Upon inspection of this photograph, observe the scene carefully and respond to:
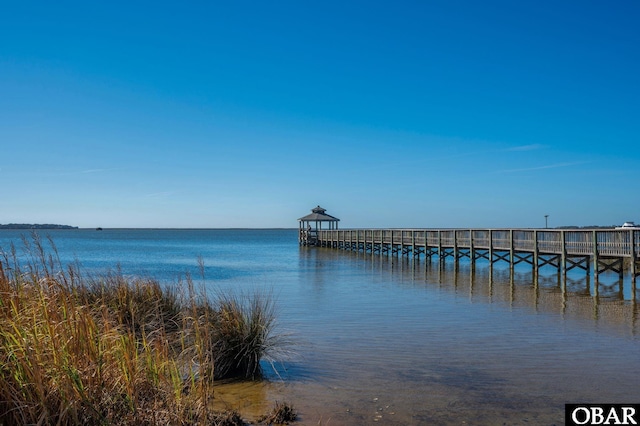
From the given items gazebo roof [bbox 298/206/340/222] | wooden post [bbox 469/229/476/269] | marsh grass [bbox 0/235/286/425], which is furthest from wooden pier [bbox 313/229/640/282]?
marsh grass [bbox 0/235/286/425]

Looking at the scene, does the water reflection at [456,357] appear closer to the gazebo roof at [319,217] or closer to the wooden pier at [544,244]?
the wooden pier at [544,244]

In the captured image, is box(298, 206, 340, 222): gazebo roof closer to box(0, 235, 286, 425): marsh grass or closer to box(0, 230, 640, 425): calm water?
box(0, 230, 640, 425): calm water

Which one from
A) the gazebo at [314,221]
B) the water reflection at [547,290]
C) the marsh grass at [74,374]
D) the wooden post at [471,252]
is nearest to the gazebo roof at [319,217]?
the gazebo at [314,221]

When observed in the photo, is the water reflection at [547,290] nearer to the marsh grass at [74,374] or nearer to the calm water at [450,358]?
the calm water at [450,358]

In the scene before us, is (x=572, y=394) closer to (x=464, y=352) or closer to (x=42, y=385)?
(x=464, y=352)

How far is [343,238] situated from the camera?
5144cm

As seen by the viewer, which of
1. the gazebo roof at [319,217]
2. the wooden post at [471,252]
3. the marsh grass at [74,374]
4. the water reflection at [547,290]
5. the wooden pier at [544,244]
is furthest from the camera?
the gazebo roof at [319,217]

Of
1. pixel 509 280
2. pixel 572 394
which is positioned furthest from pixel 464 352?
pixel 509 280

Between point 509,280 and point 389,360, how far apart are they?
50.2 ft

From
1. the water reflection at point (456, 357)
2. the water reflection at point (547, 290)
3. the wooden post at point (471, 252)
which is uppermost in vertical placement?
the wooden post at point (471, 252)

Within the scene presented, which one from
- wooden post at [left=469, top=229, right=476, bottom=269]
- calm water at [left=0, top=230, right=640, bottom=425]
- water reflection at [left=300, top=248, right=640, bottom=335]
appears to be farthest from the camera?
wooden post at [left=469, top=229, right=476, bottom=269]

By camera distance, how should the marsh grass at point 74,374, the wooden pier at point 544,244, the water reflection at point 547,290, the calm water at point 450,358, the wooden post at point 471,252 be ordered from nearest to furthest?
the marsh grass at point 74,374, the calm water at point 450,358, the water reflection at point 547,290, the wooden pier at point 544,244, the wooden post at point 471,252

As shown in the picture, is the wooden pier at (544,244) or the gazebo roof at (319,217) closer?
the wooden pier at (544,244)

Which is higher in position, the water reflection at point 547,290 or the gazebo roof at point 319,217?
the gazebo roof at point 319,217
